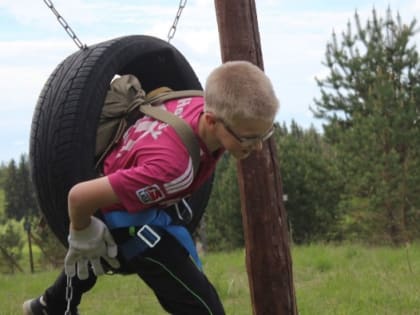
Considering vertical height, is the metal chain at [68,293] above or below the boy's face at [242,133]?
below

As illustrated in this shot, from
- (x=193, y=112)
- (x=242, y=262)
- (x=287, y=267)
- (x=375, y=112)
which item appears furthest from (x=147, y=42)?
(x=375, y=112)

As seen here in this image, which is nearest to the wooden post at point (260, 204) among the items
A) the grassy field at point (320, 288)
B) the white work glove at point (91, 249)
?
the white work glove at point (91, 249)

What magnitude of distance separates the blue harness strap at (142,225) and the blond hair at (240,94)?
0.44 metres

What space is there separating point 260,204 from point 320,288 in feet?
10.8

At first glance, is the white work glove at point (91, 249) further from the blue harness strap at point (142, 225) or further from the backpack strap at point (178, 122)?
the backpack strap at point (178, 122)

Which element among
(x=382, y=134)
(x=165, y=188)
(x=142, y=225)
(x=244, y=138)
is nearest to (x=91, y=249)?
(x=142, y=225)

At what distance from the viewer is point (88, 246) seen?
226 cm

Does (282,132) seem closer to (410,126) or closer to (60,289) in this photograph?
(410,126)

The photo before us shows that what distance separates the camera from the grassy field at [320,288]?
5441 mm

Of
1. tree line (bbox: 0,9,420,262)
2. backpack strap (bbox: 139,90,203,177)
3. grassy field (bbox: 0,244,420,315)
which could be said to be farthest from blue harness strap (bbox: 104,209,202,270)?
tree line (bbox: 0,9,420,262)

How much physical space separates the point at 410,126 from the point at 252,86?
15.8m

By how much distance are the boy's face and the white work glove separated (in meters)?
0.50

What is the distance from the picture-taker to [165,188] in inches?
84.8

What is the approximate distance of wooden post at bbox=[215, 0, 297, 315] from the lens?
135 inches
